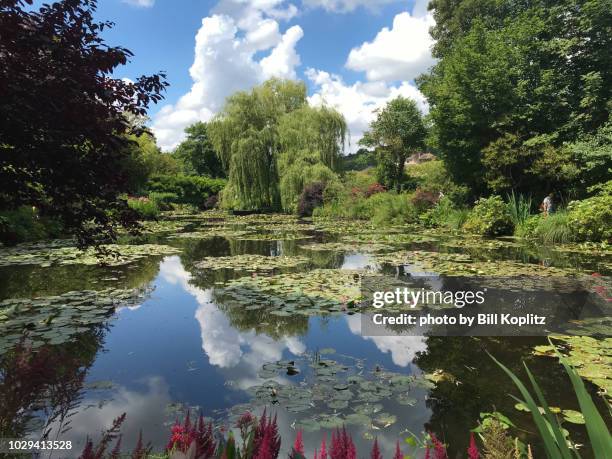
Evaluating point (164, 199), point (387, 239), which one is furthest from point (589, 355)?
point (164, 199)

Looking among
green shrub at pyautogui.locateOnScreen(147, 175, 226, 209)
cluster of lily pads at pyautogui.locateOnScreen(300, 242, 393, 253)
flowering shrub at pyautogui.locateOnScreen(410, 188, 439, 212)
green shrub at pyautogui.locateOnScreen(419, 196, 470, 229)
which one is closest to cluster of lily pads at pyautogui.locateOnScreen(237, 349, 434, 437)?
cluster of lily pads at pyautogui.locateOnScreen(300, 242, 393, 253)

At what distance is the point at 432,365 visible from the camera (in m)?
3.67

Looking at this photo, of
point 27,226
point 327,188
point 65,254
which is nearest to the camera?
point 65,254

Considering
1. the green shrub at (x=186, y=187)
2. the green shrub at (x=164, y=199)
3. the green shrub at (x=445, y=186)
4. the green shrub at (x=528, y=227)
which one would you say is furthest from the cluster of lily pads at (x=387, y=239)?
the green shrub at (x=186, y=187)

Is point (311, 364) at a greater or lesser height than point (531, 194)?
lesser

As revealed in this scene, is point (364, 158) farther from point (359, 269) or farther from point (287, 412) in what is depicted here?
point (287, 412)

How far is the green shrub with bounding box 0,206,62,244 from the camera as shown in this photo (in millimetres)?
10789

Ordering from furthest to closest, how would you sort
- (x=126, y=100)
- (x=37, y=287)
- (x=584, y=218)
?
1. (x=584, y=218)
2. (x=37, y=287)
3. (x=126, y=100)

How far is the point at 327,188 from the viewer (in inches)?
845

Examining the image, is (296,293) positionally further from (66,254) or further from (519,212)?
(519,212)

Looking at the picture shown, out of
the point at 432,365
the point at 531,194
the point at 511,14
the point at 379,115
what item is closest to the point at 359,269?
Answer: the point at 432,365

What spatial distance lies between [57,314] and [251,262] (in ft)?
13.8

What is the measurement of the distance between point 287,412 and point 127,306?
3.69 metres

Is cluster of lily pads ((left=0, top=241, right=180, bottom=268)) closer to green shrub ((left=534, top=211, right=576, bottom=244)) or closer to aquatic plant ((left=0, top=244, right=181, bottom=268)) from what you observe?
aquatic plant ((left=0, top=244, right=181, bottom=268))
